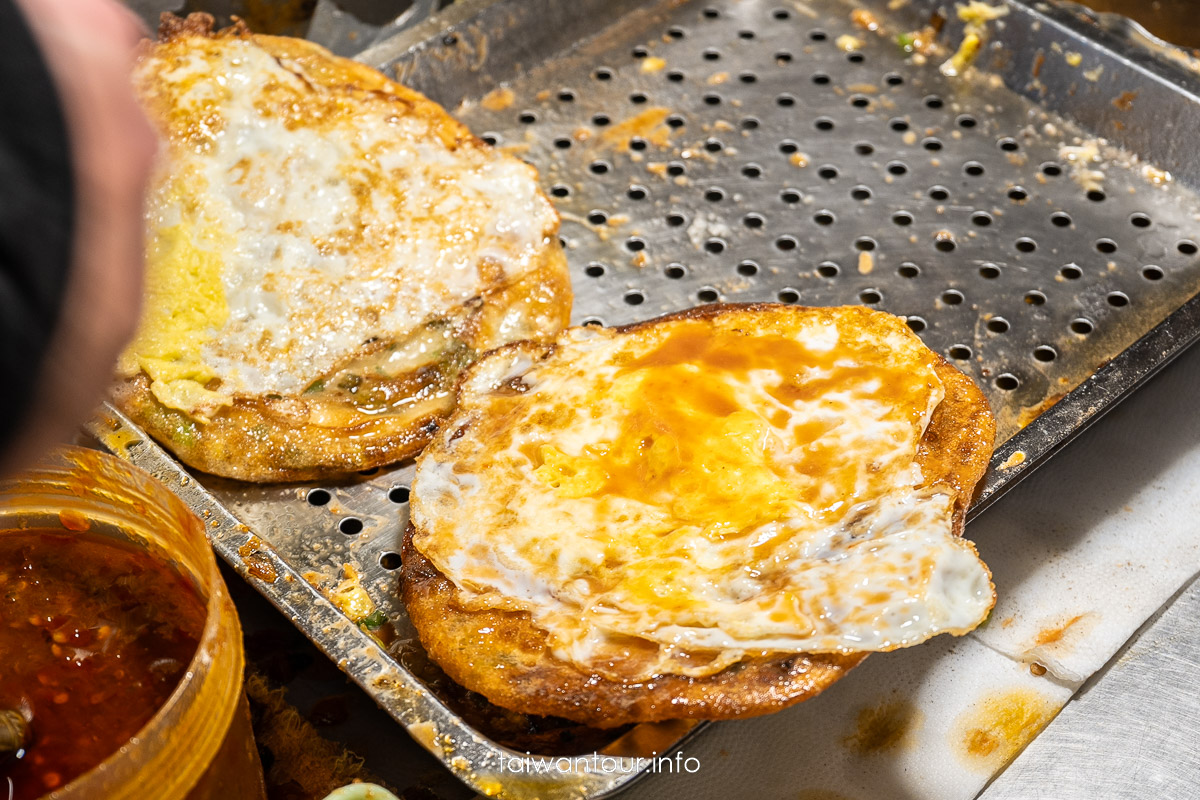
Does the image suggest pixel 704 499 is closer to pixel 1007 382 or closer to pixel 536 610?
pixel 536 610

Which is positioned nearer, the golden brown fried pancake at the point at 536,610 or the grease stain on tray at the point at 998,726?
the golden brown fried pancake at the point at 536,610

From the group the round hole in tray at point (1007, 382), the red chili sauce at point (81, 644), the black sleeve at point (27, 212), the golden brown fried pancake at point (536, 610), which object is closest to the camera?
the black sleeve at point (27, 212)

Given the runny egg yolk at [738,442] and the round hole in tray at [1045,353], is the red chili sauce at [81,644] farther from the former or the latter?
the round hole in tray at [1045,353]

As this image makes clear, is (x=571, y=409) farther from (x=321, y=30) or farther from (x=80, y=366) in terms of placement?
(x=321, y=30)

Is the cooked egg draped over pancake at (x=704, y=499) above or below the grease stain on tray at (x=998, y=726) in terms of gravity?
above

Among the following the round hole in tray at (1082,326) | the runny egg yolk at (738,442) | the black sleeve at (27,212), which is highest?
the black sleeve at (27,212)

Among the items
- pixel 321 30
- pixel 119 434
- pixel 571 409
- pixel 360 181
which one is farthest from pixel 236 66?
pixel 571 409

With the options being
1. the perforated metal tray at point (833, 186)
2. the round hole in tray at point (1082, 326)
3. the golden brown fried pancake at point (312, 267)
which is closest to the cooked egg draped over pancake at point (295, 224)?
the golden brown fried pancake at point (312, 267)
